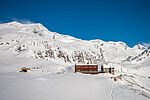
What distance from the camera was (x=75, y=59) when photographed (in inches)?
6841

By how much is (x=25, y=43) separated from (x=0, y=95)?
148 m

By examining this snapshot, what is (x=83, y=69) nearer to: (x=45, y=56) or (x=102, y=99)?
(x=102, y=99)

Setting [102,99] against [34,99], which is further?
[102,99]

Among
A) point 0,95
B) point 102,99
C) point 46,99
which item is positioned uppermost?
point 0,95

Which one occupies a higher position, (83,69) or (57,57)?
(57,57)

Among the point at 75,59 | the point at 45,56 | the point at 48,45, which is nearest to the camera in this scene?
the point at 45,56

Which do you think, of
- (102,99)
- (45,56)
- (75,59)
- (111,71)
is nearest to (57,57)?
(45,56)

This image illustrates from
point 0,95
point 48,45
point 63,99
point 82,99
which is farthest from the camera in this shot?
point 48,45

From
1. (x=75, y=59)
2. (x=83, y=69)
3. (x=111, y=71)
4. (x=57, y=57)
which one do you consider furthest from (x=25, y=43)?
(x=111, y=71)

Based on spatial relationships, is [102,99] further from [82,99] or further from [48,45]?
[48,45]

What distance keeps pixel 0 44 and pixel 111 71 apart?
13593 centimetres

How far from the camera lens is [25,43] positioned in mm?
149125

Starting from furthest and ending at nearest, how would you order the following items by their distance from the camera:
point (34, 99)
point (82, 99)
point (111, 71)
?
point (111, 71) < point (82, 99) < point (34, 99)

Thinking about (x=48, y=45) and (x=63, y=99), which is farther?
(x=48, y=45)
